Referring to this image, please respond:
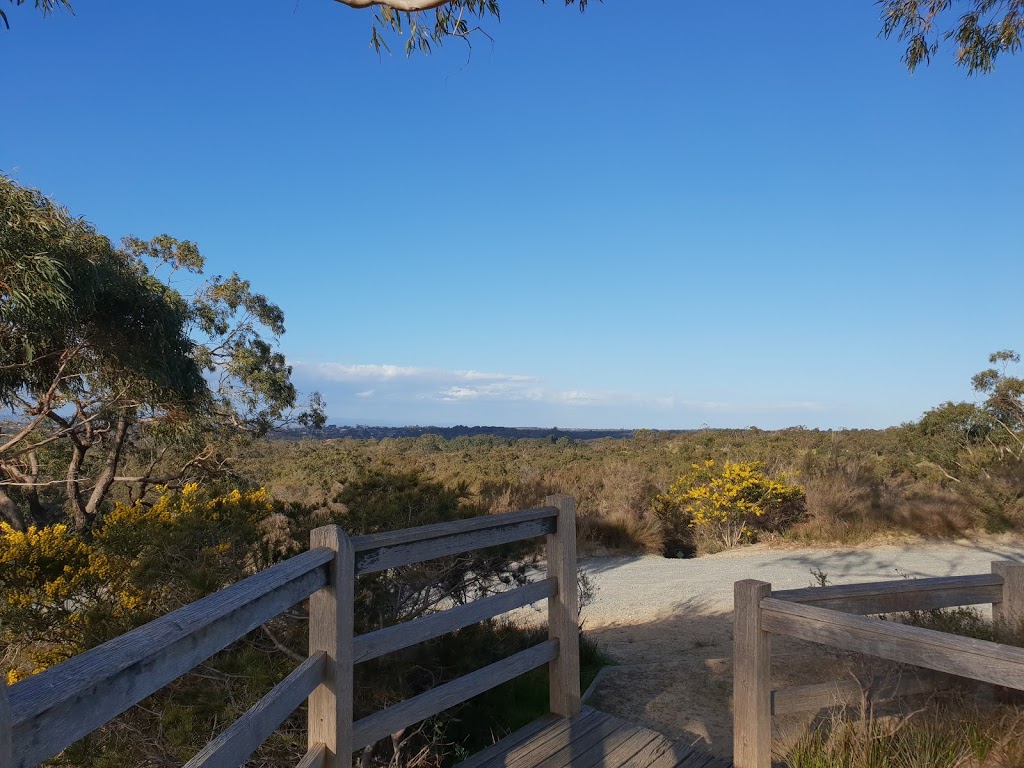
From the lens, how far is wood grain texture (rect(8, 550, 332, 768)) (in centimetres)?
109

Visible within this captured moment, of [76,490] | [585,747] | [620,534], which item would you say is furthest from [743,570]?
[76,490]

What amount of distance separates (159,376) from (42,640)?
7976mm

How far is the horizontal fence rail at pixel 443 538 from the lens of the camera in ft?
10.0

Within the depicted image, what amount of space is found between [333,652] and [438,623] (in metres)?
0.79

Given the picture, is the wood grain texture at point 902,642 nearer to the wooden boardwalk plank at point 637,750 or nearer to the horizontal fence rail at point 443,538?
the wooden boardwalk plank at point 637,750

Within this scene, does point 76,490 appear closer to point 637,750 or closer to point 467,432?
point 637,750

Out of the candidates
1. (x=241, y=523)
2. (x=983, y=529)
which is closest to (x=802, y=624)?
(x=241, y=523)

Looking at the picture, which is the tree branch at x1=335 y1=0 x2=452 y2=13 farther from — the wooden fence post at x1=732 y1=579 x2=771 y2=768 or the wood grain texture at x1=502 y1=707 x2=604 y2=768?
the wood grain texture at x1=502 y1=707 x2=604 y2=768

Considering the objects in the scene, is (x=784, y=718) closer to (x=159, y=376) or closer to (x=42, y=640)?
(x=42, y=640)

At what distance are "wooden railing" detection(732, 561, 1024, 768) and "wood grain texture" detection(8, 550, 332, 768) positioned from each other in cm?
213

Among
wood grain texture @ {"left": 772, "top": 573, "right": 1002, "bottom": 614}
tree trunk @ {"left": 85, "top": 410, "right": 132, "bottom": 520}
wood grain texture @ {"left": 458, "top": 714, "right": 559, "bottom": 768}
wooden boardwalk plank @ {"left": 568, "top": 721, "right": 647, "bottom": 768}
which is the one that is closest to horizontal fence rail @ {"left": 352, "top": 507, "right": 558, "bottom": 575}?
wood grain texture @ {"left": 458, "top": 714, "right": 559, "bottom": 768}

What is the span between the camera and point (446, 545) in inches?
137

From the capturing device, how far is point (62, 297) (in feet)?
31.4

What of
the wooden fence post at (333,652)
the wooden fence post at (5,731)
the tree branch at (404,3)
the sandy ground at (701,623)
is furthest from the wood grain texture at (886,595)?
the tree branch at (404,3)
